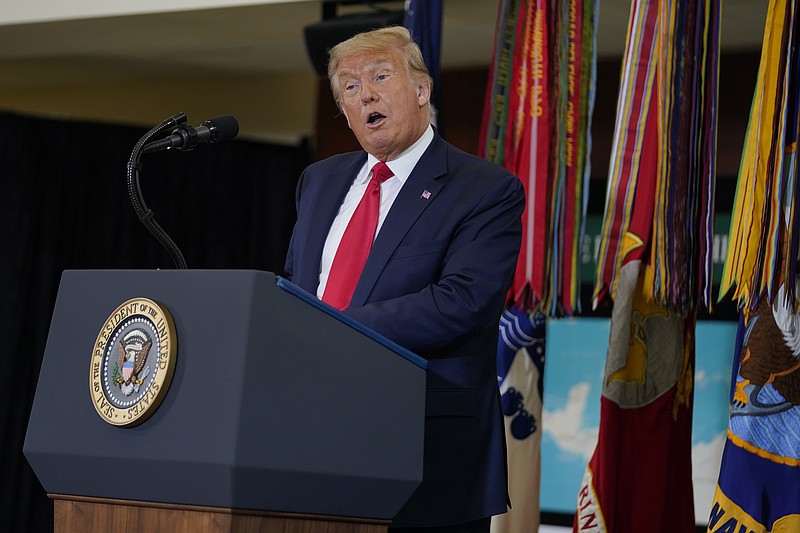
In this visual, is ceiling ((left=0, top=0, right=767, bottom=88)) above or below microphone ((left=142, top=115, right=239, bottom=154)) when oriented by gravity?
above

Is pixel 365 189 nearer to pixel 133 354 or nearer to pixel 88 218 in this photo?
pixel 133 354

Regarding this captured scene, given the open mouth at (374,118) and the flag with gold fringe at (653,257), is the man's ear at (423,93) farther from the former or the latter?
the flag with gold fringe at (653,257)

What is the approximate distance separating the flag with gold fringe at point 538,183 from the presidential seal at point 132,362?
1.57 m

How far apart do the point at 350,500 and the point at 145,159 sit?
4.24 m

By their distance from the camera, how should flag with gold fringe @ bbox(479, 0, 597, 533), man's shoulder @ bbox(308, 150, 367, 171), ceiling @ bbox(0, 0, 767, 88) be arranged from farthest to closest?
ceiling @ bbox(0, 0, 767, 88), flag with gold fringe @ bbox(479, 0, 597, 533), man's shoulder @ bbox(308, 150, 367, 171)

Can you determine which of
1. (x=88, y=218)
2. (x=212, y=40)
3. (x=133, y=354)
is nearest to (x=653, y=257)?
(x=133, y=354)

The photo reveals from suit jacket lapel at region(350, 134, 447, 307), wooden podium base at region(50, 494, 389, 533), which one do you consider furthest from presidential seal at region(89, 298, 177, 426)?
suit jacket lapel at region(350, 134, 447, 307)

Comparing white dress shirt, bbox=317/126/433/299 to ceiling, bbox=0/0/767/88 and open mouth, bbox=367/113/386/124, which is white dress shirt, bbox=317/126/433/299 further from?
ceiling, bbox=0/0/767/88

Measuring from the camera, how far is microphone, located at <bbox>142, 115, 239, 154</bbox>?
184 cm

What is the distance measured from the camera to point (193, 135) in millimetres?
1855

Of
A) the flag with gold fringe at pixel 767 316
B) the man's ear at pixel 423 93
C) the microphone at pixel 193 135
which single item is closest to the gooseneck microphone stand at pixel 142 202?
the microphone at pixel 193 135

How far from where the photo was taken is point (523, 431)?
310cm

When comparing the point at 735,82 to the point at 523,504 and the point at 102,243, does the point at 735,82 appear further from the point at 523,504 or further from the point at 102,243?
the point at 102,243

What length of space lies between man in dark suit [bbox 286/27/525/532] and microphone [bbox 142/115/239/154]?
0.89 feet
